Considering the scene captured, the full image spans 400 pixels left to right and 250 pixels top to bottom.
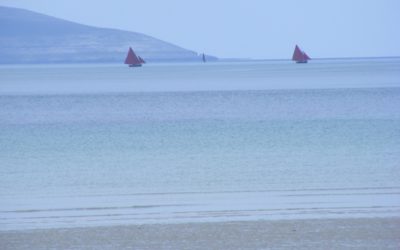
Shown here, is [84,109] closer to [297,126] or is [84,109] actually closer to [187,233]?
[297,126]

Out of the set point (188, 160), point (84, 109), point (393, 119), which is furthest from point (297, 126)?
point (84, 109)

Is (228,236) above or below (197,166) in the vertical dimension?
above

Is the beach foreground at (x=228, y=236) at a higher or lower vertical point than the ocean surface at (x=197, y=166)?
higher

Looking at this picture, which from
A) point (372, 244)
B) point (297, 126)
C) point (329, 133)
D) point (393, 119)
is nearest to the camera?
point (372, 244)

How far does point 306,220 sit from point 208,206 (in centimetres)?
199

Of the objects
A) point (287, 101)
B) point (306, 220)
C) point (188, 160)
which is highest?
point (306, 220)

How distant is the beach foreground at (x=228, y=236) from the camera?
25.7 feet

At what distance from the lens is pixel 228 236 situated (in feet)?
27.1

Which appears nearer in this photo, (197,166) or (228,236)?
(228,236)

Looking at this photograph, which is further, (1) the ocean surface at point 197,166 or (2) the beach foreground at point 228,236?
(1) the ocean surface at point 197,166

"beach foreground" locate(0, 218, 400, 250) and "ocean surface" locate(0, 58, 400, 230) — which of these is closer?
"beach foreground" locate(0, 218, 400, 250)

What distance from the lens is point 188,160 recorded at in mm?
18234

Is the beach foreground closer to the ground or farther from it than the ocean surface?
farther from it

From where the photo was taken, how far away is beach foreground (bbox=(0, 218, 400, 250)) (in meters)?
A: 7.82
